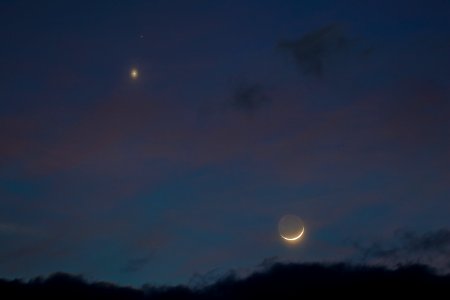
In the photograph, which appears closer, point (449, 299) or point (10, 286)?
point (449, 299)

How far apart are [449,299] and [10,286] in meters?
110

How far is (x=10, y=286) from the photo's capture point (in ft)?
336

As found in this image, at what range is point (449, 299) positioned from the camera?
7694cm
